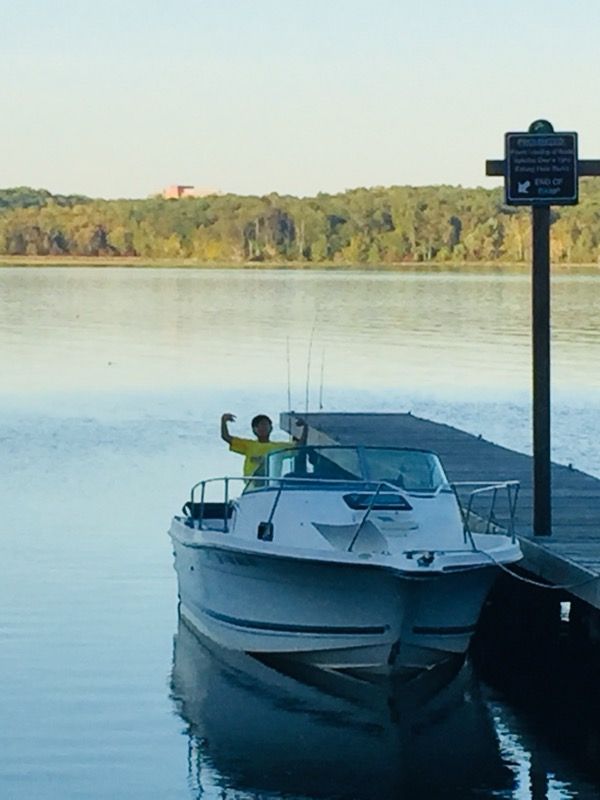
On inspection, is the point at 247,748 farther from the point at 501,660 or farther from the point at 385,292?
the point at 385,292

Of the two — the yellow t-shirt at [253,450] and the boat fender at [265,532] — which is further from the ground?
the yellow t-shirt at [253,450]

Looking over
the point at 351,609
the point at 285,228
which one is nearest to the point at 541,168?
the point at 351,609

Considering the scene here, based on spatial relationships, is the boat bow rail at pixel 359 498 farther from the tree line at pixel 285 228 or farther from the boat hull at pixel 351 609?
Result: the tree line at pixel 285 228

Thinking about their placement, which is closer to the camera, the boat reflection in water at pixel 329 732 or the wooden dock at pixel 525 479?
the boat reflection in water at pixel 329 732

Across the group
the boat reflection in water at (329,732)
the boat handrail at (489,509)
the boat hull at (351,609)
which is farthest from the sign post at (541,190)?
the boat reflection in water at (329,732)

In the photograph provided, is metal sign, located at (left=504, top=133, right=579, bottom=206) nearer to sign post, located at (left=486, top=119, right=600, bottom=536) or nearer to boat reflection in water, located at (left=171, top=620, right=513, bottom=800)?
sign post, located at (left=486, top=119, right=600, bottom=536)

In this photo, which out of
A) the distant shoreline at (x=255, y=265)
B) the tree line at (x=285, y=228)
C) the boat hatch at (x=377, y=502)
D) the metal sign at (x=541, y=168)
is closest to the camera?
the boat hatch at (x=377, y=502)

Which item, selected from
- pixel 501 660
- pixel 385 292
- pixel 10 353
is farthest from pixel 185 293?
pixel 501 660

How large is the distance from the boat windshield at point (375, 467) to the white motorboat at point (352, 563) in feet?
0.03

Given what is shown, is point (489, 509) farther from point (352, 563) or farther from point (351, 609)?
point (352, 563)

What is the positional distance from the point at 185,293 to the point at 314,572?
9249 cm

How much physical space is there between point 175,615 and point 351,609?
12.0 ft

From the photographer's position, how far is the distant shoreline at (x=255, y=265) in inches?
6703

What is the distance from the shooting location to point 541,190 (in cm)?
1602
